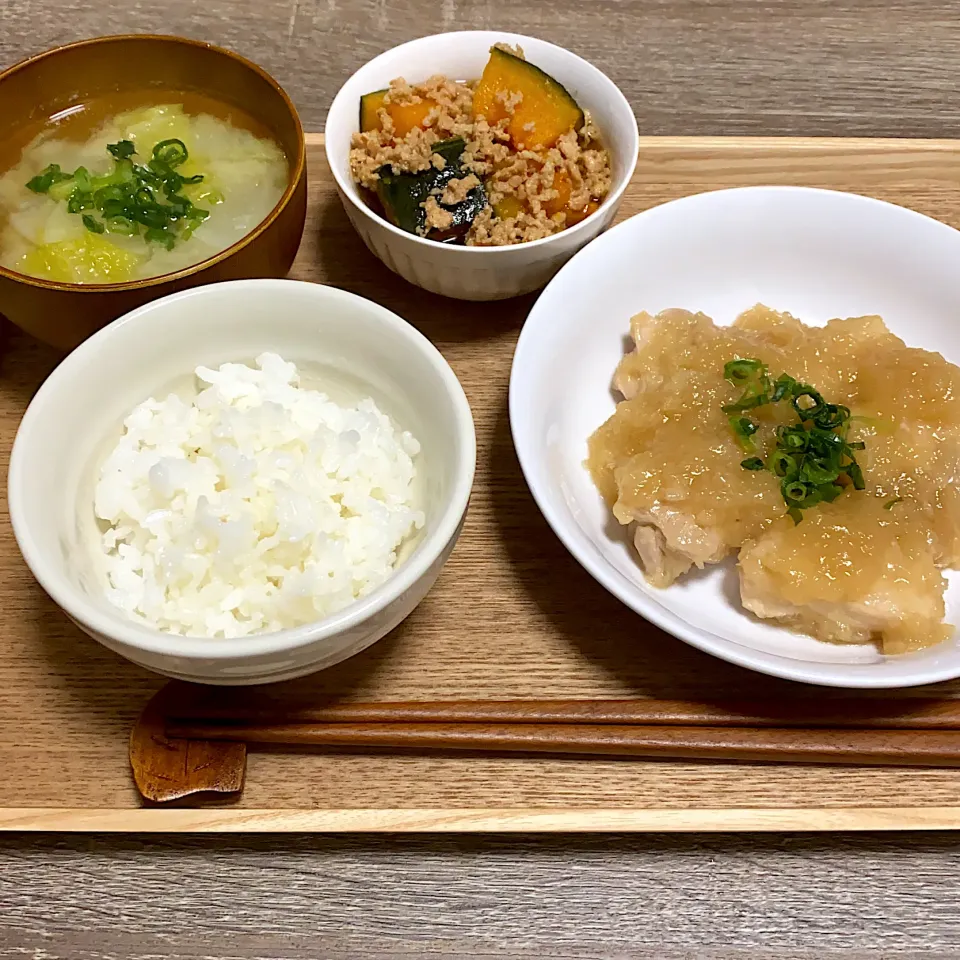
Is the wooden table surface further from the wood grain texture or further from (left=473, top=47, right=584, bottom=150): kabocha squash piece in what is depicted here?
(left=473, top=47, right=584, bottom=150): kabocha squash piece

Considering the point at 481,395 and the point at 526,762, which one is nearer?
the point at 526,762

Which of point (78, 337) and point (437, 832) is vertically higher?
point (78, 337)

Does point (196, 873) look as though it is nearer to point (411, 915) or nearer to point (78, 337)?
point (411, 915)

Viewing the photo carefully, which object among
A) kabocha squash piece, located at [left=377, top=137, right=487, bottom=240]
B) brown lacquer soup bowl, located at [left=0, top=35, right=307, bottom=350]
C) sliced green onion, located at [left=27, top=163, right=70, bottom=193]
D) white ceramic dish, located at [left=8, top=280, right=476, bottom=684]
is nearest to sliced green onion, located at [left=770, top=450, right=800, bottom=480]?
white ceramic dish, located at [left=8, top=280, right=476, bottom=684]

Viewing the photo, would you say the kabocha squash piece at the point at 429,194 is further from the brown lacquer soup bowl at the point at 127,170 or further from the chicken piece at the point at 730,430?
the chicken piece at the point at 730,430

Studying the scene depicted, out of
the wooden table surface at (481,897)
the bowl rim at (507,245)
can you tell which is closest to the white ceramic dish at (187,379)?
the bowl rim at (507,245)

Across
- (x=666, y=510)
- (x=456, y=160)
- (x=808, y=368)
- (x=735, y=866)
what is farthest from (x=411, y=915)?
(x=456, y=160)
